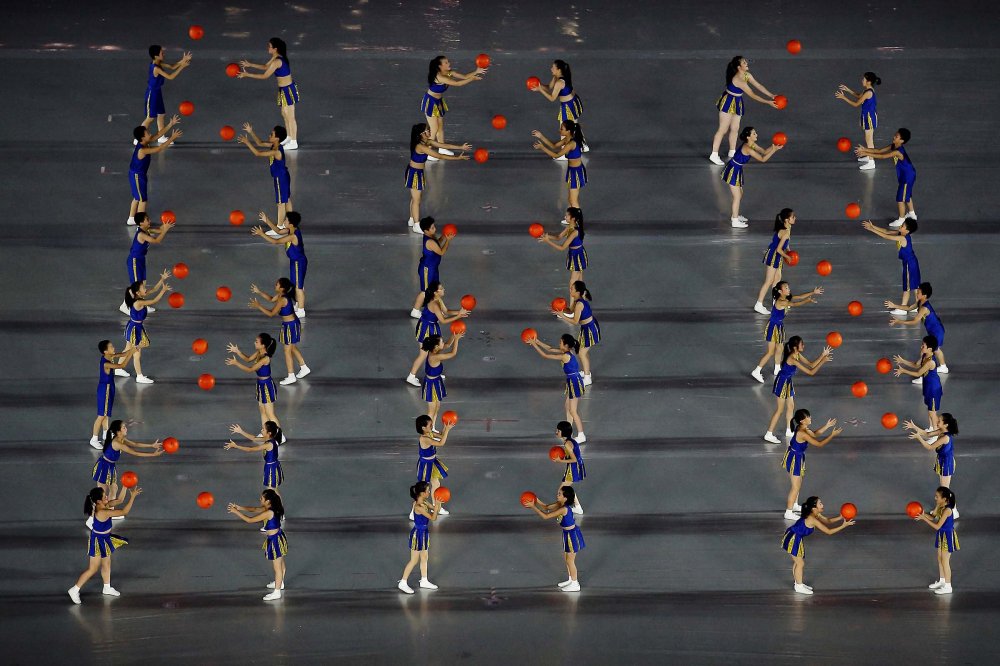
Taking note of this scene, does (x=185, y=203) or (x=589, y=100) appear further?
(x=589, y=100)

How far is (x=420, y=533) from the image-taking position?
47.6ft

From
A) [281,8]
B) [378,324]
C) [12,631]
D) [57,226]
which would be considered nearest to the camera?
[12,631]

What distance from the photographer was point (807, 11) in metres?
22.9

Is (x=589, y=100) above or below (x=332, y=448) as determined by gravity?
above

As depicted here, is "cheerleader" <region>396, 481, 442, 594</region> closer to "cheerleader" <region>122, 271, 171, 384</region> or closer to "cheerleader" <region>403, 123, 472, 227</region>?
"cheerleader" <region>122, 271, 171, 384</region>

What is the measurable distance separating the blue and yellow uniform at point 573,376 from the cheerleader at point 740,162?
3.52 m

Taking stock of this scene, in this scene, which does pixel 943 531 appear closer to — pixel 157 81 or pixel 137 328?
pixel 137 328

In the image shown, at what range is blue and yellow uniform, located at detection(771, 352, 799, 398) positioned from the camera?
15781mm

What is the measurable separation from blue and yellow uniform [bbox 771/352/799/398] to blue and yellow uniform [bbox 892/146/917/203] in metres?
3.56

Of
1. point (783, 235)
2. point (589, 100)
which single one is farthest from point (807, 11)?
point (783, 235)

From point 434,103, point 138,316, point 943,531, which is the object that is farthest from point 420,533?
point 434,103

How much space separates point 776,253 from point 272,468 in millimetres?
5920

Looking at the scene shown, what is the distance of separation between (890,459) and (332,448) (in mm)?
5737

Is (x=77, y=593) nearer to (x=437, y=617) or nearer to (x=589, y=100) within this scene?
(x=437, y=617)
